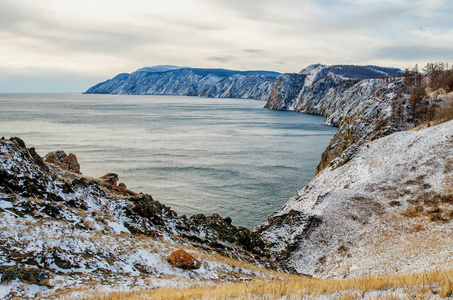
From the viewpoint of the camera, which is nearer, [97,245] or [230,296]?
[230,296]

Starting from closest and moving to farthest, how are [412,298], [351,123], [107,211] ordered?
[412,298] < [107,211] < [351,123]

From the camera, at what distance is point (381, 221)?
24328 millimetres

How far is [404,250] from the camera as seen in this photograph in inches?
789

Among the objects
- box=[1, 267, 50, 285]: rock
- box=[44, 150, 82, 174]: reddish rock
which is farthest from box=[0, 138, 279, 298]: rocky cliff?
box=[44, 150, 82, 174]: reddish rock

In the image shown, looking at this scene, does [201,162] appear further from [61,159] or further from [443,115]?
[443,115]

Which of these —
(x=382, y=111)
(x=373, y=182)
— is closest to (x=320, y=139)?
(x=382, y=111)

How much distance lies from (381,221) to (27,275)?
22362mm

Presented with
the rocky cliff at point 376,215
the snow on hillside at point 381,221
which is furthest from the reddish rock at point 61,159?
the snow on hillside at point 381,221

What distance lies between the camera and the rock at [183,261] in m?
15.9

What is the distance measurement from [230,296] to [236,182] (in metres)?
35.6

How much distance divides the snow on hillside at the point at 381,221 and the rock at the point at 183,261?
31.0ft

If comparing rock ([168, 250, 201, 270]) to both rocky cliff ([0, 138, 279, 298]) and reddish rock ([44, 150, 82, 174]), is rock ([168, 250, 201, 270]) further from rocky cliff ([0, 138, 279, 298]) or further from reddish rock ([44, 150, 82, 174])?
reddish rock ([44, 150, 82, 174])

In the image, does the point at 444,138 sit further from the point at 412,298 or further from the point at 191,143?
the point at 191,143

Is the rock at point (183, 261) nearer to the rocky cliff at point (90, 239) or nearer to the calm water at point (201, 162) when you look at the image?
the rocky cliff at point (90, 239)
